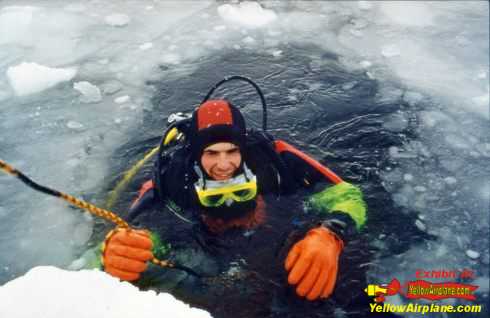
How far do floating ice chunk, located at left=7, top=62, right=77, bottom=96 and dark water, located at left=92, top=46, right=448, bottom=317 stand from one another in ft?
3.58

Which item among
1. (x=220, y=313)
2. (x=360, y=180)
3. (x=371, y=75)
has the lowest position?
(x=220, y=313)

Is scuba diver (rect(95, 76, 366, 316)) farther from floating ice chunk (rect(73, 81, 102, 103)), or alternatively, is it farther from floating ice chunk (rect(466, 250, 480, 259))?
floating ice chunk (rect(73, 81, 102, 103))

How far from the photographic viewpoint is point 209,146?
2.83 m

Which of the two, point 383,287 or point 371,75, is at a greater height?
point 371,75

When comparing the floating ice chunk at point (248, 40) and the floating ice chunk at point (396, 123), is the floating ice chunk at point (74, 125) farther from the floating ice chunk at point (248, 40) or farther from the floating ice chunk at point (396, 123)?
the floating ice chunk at point (396, 123)

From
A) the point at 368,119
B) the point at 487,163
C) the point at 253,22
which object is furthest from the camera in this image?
the point at 253,22

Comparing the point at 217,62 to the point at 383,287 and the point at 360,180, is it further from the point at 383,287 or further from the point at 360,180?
the point at 383,287

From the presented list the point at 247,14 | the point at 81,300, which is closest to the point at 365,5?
the point at 247,14

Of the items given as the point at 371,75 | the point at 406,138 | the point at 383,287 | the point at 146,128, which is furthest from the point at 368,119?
the point at 146,128

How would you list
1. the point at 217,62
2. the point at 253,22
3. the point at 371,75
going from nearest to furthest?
the point at 371,75 < the point at 217,62 < the point at 253,22

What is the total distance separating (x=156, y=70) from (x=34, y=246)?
2544mm

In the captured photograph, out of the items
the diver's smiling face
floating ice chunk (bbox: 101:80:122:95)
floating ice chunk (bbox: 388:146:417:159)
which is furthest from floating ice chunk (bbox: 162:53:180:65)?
floating ice chunk (bbox: 388:146:417:159)

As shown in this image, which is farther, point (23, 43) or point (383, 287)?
point (23, 43)

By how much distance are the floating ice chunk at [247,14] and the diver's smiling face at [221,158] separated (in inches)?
128
